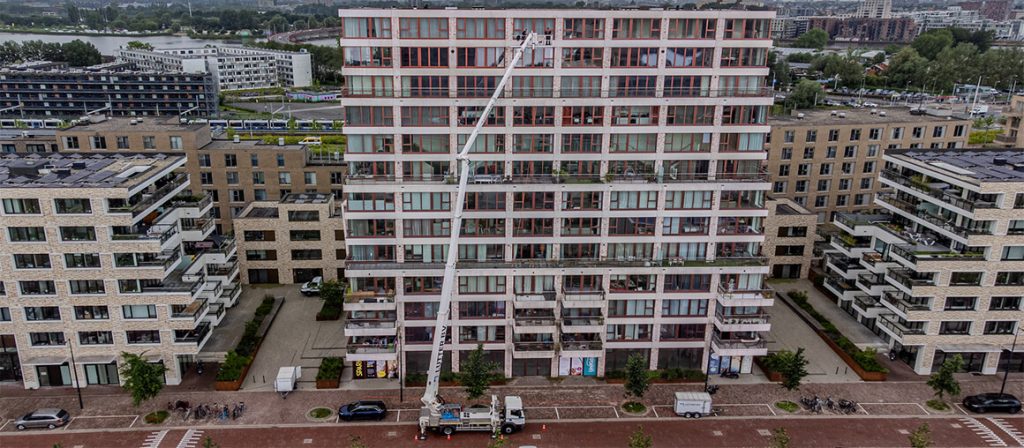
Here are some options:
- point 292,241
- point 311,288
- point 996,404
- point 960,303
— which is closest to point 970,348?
point 960,303

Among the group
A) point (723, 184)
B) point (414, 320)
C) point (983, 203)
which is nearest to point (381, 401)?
point (414, 320)

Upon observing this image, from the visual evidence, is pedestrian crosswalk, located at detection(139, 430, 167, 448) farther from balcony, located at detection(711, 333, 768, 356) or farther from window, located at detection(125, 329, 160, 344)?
balcony, located at detection(711, 333, 768, 356)

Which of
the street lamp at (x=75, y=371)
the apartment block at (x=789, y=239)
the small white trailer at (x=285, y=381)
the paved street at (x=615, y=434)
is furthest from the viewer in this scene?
the apartment block at (x=789, y=239)

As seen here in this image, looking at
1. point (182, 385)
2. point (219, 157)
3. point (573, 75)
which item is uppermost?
point (573, 75)

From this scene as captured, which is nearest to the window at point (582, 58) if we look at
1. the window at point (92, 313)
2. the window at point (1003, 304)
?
the window at point (1003, 304)

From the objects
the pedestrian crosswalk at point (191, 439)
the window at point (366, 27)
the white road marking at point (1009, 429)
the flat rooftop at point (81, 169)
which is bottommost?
the pedestrian crosswalk at point (191, 439)

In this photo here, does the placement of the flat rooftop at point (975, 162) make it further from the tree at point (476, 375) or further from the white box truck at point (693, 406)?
the tree at point (476, 375)

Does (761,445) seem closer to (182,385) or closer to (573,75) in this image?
(573,75)

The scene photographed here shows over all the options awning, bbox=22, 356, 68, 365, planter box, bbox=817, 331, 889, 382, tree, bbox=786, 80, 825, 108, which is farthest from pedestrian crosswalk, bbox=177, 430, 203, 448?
tree, bbox=786, 80, 825, 108
